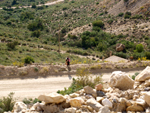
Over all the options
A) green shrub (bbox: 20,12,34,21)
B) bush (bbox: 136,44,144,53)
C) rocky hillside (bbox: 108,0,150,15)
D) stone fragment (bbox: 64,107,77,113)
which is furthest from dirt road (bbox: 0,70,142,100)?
green shrub (bbox: 20,12,34,21)

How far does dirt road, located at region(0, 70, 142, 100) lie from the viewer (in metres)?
12.5

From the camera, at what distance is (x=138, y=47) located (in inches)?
1556

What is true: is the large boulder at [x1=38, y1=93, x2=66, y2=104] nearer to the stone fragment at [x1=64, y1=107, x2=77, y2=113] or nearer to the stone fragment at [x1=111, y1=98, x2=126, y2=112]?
the stone fragment at [x1=64, y1=107, x2=77, y2=113]

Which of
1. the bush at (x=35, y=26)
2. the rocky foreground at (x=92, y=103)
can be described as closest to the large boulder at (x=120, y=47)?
the bush at (x=35, y=26)

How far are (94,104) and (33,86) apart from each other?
6937mm

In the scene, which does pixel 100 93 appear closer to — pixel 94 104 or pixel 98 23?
pixel 94 104

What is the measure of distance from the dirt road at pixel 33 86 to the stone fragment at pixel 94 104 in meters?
5.47

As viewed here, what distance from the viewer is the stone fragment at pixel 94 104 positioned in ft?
24.1

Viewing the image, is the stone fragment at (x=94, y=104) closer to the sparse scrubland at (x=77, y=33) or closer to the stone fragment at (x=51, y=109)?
the stone fragment at (x=51, y=109)

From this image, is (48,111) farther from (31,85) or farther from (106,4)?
(106,4)

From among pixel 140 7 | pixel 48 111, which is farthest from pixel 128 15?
pixel 48 111

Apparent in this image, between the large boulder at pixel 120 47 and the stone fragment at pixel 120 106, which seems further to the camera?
the large boulder at pixel 120 47

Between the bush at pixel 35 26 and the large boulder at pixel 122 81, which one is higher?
the bush at pixel 35 26

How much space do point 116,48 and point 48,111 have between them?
36.6m
